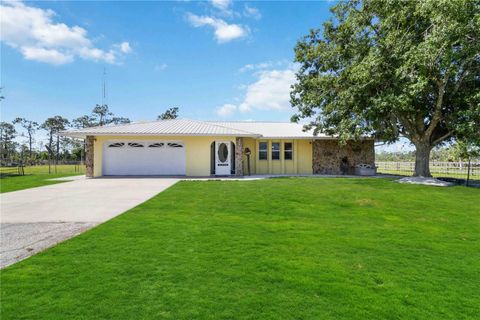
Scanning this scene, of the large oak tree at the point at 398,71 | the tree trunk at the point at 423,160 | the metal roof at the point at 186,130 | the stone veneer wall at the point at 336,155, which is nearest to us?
the large oak tree at the point at 398,71

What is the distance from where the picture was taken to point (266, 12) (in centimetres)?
1655

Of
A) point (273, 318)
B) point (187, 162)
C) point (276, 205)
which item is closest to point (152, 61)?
point (187, 162)

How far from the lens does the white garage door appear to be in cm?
1794

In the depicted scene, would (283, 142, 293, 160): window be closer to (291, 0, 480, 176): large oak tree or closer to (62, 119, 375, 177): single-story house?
(62, 119, 375, 177): single-story house

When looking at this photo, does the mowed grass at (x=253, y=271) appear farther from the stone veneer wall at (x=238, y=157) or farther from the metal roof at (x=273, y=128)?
the metal roof at (x=273, y=128)

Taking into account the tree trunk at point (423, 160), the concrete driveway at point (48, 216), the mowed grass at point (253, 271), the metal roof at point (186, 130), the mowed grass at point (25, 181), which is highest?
the metal roof at point (186, 130)

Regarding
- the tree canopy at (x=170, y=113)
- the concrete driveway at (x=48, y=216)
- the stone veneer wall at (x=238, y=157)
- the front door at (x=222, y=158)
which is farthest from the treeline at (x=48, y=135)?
the concrete driveway at (x=48, y=216)

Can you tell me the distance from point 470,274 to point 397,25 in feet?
44.9

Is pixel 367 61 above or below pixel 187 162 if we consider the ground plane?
above

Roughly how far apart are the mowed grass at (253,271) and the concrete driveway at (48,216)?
0.48 metres

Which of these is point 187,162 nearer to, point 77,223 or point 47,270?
point 77,223

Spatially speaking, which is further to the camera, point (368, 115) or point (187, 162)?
point (187, 162)

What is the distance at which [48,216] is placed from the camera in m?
6.64

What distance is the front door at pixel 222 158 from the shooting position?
713 inches
